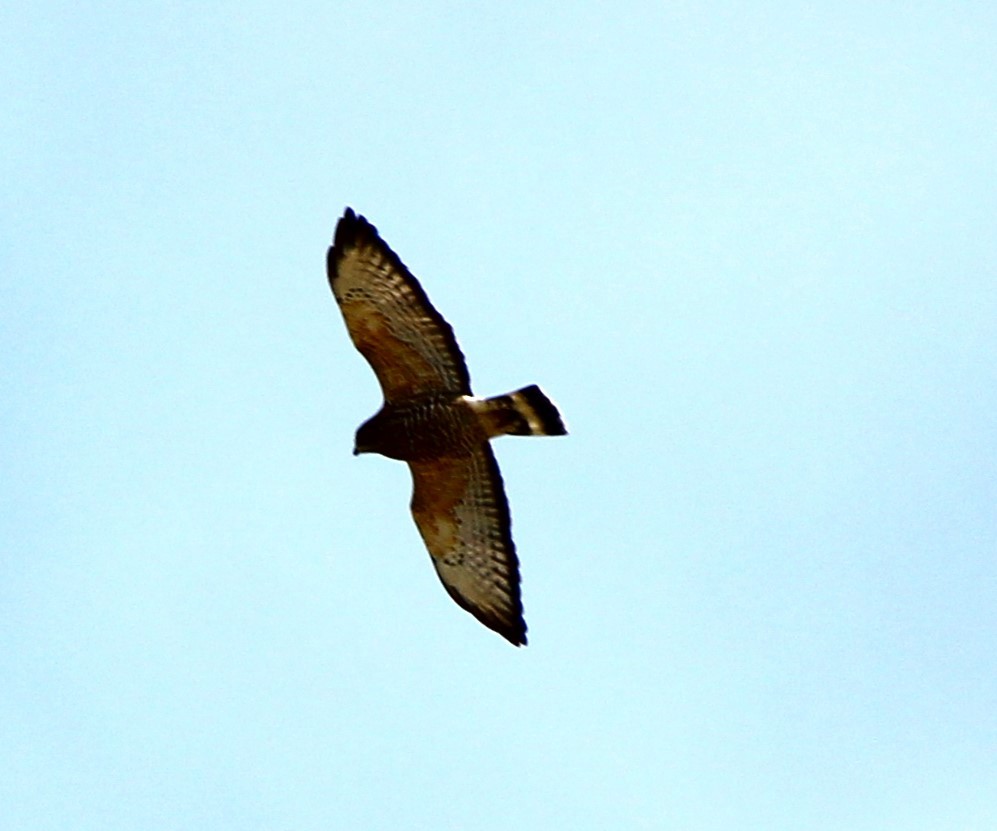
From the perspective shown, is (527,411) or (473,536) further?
(473,536)

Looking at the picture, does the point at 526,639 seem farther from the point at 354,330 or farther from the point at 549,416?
the point at 354,330

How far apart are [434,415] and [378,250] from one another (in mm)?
1334

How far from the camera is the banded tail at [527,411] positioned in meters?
14.2

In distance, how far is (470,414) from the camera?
46.6 ft

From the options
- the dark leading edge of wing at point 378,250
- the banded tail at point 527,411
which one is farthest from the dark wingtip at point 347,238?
the banded tail at point 527,411

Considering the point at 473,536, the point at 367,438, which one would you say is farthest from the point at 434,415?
the point at 473,536

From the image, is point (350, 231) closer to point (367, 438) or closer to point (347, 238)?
point (347, 238)

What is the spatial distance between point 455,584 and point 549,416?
1933 mm

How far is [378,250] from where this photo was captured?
45.6 ft

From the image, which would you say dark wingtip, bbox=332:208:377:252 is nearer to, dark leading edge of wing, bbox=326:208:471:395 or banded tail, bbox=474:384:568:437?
dark leading edge of wing, bbox=326:208:471:395

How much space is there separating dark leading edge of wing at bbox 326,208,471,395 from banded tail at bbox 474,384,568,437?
1.82ft

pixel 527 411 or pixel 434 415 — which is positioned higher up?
pixel 434 415

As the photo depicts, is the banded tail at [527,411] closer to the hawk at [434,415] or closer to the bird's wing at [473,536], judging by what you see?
the hawk at [434,415]

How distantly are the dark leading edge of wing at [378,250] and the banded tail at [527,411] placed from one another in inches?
21.8
